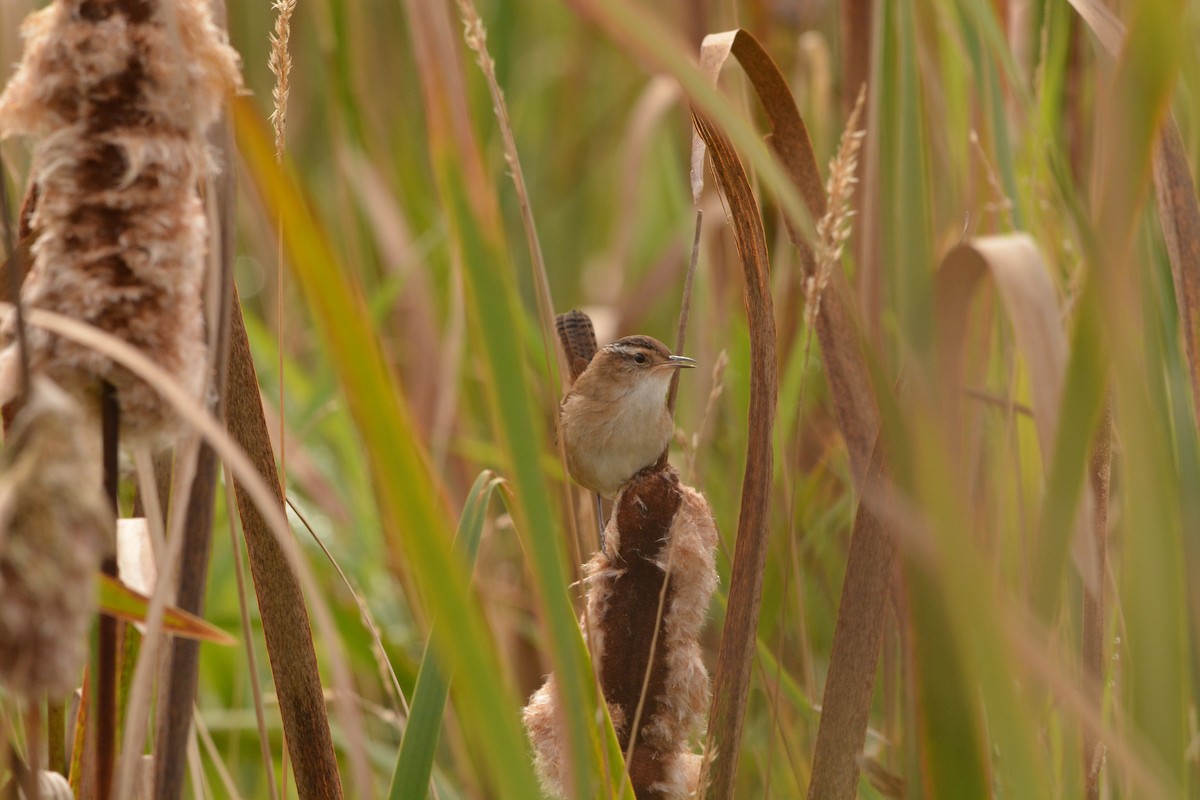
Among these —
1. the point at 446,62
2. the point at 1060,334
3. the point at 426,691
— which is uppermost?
the point at 446,62

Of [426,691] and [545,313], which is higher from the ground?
[545,313]

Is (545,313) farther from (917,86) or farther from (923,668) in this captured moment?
(917,86)

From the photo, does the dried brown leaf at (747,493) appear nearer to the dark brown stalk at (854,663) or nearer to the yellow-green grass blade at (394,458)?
the dark brown stalk at (854,663)

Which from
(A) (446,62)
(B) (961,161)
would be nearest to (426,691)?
(A) (446,62)

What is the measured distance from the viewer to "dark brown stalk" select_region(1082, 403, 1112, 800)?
1217 millimetres

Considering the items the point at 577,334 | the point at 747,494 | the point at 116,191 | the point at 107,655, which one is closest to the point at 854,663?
the point at 747,494

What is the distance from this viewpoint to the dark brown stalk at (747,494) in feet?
3.68

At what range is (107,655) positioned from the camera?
0.76 m

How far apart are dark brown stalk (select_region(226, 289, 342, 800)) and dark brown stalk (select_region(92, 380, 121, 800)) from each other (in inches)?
9.2

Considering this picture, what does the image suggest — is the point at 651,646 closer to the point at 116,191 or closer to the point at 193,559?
the point at 193,559

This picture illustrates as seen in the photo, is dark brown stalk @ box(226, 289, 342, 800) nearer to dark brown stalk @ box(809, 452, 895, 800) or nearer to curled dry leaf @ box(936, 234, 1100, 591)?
dark brown stalk @ box(809, 452, 895, 800)

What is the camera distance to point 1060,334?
0.90 metres

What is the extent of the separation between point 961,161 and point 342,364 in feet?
5.86

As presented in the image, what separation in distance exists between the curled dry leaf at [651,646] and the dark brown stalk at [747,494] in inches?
3.1
